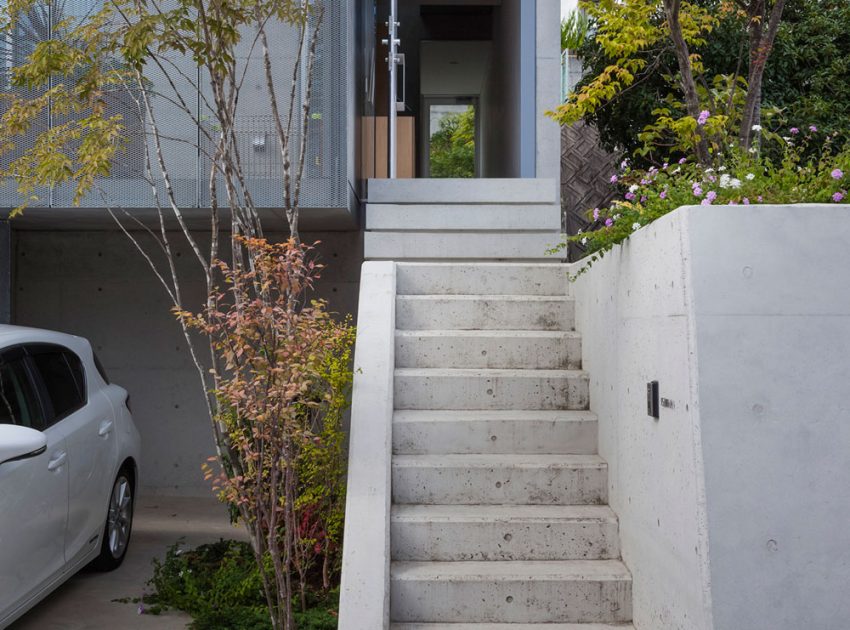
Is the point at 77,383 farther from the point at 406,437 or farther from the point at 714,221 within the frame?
the point at 714,221

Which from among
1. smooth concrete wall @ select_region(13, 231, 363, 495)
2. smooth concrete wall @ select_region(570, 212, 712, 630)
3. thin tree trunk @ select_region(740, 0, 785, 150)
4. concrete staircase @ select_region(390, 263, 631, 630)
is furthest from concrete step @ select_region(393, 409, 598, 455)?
smooth concrete wall @ select_region(13, 231, 363, 495)

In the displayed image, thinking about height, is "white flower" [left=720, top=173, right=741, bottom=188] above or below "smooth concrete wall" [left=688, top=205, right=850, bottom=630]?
above

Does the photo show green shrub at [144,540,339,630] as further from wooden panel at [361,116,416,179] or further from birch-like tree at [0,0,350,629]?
wooden panel at [361,116,416,179]

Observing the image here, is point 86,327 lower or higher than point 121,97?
lower

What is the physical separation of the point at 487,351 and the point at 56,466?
2162mm

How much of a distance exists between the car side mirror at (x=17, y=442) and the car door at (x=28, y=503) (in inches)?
14.3

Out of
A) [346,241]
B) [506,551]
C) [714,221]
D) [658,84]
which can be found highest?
[658,84]

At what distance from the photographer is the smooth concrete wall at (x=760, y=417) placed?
2770 millimetres

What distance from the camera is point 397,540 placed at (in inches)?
155

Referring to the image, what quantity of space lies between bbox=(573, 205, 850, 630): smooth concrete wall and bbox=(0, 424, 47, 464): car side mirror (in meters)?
2.17

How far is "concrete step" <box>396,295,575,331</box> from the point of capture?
5254 mm

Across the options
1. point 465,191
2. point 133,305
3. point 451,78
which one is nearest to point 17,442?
point 465,191

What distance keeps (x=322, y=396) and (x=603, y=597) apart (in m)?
1.46

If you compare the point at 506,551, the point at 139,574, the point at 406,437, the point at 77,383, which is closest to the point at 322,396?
the point at 406,437
